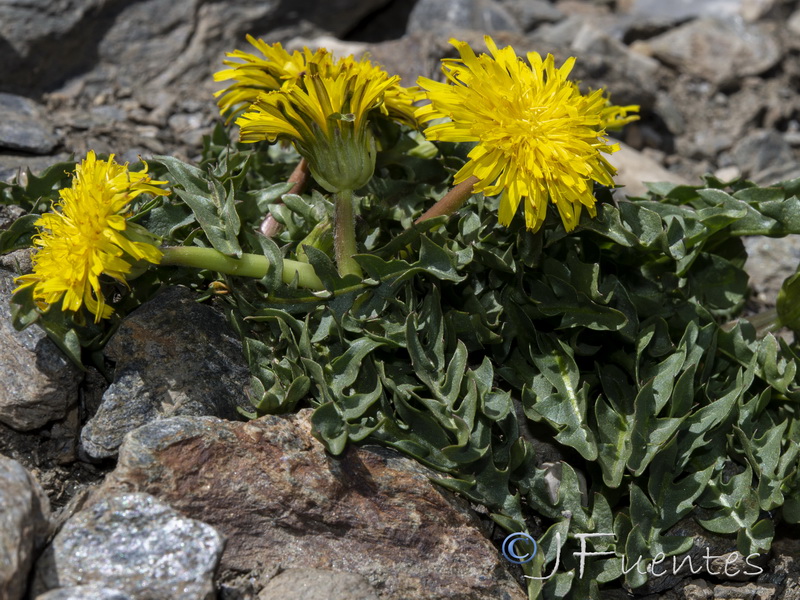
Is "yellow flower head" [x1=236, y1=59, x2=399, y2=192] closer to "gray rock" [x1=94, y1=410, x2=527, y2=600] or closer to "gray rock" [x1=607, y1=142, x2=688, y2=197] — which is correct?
"gray rock" [x1=94, y1=410, x2=527, y2=600]

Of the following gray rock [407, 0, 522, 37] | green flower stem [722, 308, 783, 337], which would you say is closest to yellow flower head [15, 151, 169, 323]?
green flower stem [722, 308, 783, 337]

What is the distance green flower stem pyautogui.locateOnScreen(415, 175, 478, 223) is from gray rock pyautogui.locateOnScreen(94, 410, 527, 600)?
1.02 meters

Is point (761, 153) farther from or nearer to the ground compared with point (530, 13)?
nearer to the ground

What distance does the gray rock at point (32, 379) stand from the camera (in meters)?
3.27

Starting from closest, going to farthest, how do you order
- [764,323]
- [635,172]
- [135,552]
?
1. [135,552]
2. [764,323]
3. [635,172]

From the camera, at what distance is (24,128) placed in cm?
477

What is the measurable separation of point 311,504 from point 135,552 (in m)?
0.68

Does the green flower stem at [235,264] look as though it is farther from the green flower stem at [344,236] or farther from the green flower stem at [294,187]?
the green flower stem at [294,187]

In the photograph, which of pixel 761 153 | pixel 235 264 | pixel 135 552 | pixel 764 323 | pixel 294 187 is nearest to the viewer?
pixel 135 552

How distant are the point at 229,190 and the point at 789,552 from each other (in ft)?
9.29

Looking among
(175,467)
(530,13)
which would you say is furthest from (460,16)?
(175,467)

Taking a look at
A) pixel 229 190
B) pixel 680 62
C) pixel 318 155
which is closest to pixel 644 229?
pixel 318 155

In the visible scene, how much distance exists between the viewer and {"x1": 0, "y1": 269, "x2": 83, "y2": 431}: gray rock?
327 cm

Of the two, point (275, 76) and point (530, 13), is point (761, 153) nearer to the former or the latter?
point (530, 13)
